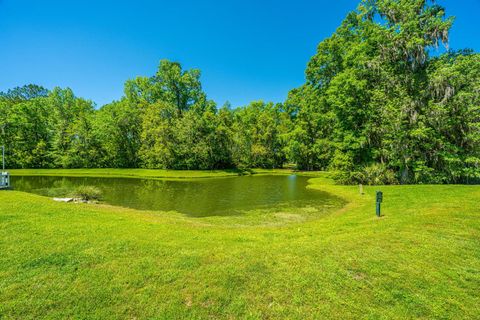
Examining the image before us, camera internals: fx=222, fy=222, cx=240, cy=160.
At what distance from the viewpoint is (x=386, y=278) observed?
4730mm

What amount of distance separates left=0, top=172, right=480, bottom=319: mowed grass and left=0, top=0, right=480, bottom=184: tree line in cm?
1665

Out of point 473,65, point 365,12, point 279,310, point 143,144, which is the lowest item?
point 279,310

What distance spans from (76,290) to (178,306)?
2.05 m

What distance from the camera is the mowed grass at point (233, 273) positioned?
3.87 m

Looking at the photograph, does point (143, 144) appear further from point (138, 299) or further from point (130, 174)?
point (138, 299)

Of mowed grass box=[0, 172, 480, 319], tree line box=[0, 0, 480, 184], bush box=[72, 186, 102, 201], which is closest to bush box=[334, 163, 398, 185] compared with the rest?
tree line box=[0, 0, 480, 184]

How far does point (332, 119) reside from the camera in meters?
27.5

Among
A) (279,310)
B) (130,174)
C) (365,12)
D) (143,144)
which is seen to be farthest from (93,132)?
(279,310)

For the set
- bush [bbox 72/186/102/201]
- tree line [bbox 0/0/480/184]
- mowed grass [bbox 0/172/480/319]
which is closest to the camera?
mowed grass [bbox 0/172/480/319]

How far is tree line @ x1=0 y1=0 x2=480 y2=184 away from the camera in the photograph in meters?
20.5

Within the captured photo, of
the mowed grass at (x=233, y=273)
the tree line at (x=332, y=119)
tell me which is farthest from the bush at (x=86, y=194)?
the tree line at (x=332, y=119)

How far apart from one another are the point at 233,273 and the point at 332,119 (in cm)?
2645

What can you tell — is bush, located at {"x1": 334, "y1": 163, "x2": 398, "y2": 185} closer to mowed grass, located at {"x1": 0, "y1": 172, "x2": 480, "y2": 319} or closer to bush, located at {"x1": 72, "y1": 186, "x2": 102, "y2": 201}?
mowed grass, located at {"x1": 0, "y1": 172, "x2": 480, "y2": 319}

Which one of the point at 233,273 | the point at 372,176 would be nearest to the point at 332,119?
the point at 372,176
